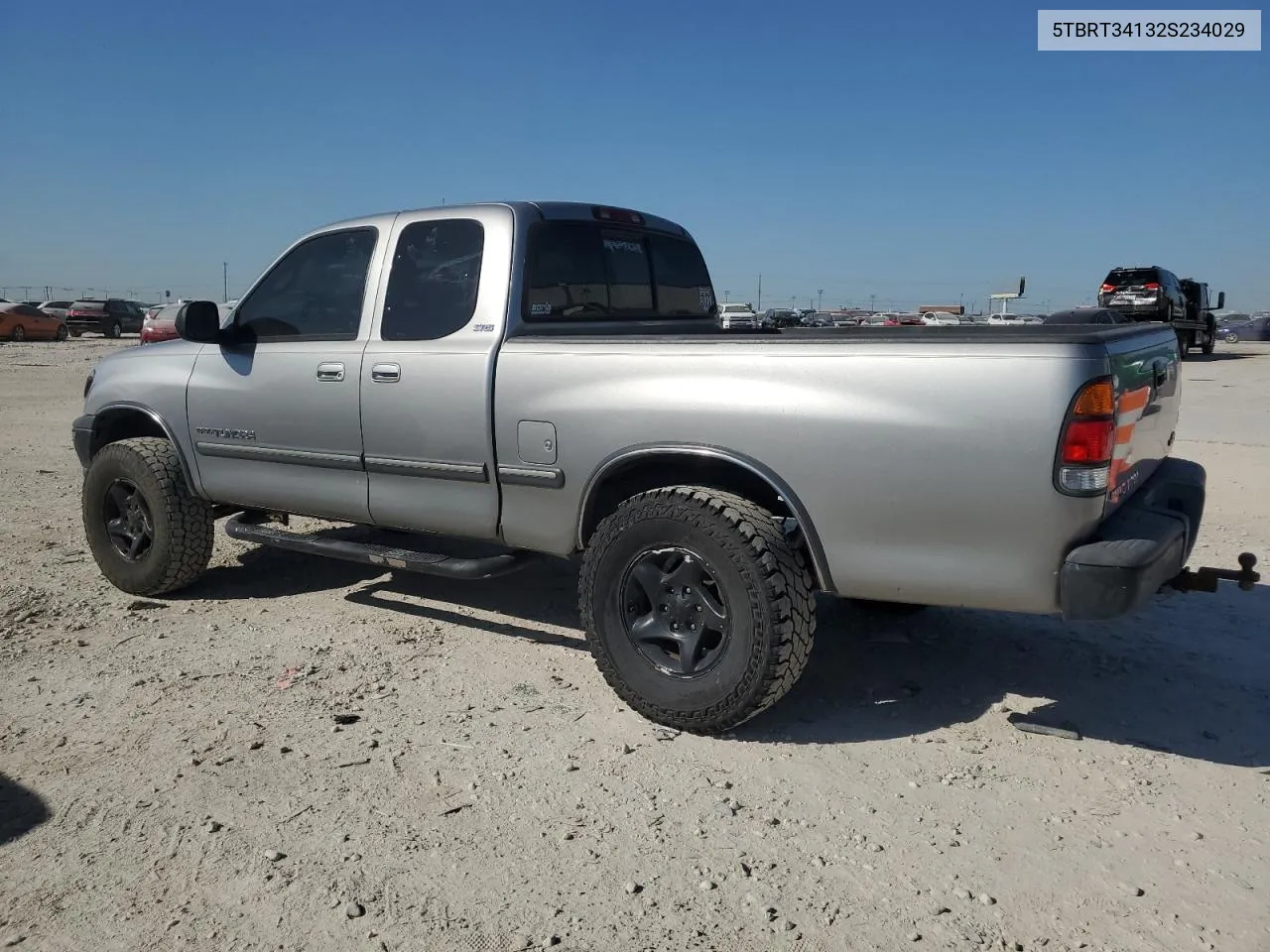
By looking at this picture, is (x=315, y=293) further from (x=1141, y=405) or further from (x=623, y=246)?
(x=1141, y=405)

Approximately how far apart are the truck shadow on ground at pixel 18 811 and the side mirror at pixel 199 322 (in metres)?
2.32

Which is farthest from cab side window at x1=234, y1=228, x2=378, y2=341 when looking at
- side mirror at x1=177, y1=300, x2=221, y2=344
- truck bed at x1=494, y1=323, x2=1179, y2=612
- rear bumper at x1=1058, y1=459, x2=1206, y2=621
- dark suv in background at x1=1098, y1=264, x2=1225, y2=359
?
dark suv in background at x1=1098, y1=264, x2=1225, y2=359

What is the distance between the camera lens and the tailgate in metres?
3.22

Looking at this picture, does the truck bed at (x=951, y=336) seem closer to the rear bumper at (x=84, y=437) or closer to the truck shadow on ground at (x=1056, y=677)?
the truck shadow on ground at (x=1056, y=677)

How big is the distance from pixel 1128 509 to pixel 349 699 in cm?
295

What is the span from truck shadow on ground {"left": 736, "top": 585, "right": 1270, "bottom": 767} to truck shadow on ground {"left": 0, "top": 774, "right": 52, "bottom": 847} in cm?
229

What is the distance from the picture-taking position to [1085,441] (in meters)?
3.06

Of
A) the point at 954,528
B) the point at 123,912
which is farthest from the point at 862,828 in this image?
the point at 123,912

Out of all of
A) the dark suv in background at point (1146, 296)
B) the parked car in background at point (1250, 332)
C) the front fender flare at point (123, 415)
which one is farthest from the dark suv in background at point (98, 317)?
the parked car in background at point (1250, 332)

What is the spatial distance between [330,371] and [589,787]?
92.8 inches

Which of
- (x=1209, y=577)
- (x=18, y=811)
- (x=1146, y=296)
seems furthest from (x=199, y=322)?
(x=1146, y=296)

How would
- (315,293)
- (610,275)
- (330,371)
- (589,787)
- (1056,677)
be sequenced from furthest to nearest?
(315,293), (610,275), (330,371), (1056,677), (589,787)

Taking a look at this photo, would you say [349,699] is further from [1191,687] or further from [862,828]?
[1191,687]

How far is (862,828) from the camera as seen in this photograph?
3109 mm
